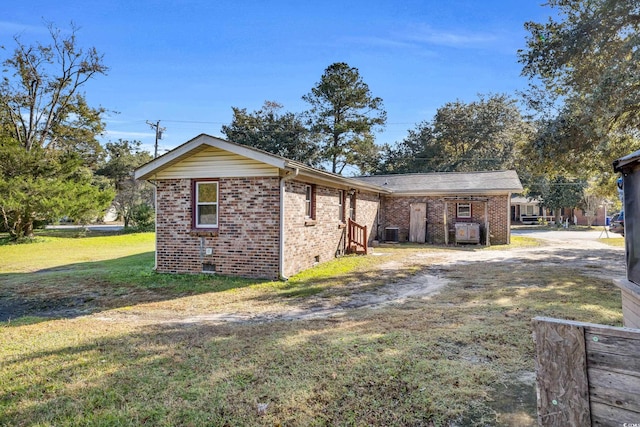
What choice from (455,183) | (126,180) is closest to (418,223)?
(455,183)

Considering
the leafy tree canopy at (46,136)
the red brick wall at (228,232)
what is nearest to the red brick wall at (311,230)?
the red brick wall at (228,232)

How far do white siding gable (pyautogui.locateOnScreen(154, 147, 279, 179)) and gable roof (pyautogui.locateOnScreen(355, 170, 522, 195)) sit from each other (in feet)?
37.2

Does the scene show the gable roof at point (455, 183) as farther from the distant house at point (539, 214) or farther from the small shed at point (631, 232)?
the distant house at point (539, 214)

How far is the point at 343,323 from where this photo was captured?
540cm

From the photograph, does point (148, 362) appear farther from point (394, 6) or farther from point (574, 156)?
point (574, 156)

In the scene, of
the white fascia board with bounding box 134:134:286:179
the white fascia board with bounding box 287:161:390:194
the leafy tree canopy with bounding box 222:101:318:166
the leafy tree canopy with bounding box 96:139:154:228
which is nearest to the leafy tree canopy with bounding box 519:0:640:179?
the white fascia board with bounding box 287:161:390:194

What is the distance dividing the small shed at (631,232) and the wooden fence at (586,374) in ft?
8.59

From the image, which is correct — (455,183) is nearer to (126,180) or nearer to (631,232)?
(631,232)

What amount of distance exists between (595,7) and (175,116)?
28.4 meters

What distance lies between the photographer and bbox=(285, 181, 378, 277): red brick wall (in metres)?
9.39

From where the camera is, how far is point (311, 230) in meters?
10.9

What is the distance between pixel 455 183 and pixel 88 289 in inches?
664

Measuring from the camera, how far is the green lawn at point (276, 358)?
2.88 metres

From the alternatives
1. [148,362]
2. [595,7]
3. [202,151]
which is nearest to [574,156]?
[595,7]
